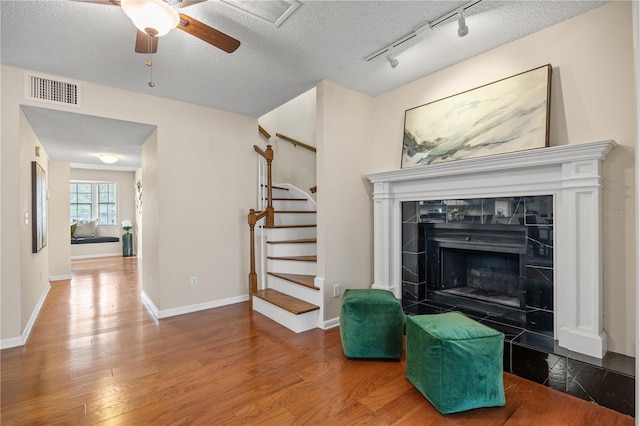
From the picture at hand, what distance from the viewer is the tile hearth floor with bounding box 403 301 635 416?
70.6 inches

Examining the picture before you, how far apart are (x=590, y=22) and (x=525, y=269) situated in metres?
1.84

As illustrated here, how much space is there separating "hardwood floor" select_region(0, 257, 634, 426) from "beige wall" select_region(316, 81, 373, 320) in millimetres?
660

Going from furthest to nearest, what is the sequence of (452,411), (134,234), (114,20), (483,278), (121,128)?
1. (134,234)
2. (121,128)
3. (483,278)
4. (114,20)
5. (452,411)

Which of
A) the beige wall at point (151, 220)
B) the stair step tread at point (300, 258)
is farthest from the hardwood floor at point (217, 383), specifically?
the stair step tread at point (300, 258)

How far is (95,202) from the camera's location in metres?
8.59

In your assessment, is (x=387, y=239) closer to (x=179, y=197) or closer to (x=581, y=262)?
(x=581, y=262)

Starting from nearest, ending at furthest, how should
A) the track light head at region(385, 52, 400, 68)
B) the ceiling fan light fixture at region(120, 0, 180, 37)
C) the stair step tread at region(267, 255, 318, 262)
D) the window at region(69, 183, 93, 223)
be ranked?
the ceiling fan light fixture at region(120, 0, 180, 37), the track light head at region(385, 52, 400, 68), the stair step tread at region(267, 255, 318, 262), the window at region(69, 183, 93, 223)

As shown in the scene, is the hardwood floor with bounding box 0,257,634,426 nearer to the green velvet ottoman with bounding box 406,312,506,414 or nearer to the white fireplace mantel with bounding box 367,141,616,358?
the green velvet ottoman with bounding box 406,312,506,414

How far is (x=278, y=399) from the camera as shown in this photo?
1.97m

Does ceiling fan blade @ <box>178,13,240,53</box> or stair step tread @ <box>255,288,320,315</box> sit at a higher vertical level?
ceiling fan blade @ <box>178,13,240,53</box>

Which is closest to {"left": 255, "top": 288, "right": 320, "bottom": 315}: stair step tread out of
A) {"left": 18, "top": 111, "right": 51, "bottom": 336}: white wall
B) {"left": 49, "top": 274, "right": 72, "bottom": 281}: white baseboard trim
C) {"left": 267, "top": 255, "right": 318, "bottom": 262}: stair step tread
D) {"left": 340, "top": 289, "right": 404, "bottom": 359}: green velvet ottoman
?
{"left": 267, "top": 255, "right": 318, "bottom": 262}: stair step tread

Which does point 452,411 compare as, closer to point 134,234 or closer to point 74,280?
point 74,280

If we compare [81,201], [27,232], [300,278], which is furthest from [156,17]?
[81,201]

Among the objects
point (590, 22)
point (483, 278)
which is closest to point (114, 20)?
point (590, 22)
